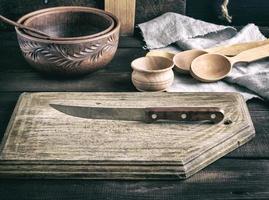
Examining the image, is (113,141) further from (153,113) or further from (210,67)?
(210,67)

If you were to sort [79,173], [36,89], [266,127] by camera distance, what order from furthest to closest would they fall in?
[36,89] → [266,127] → [79,173]

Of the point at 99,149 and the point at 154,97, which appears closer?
the point at 99,149

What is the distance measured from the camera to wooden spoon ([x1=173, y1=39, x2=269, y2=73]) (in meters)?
1.07

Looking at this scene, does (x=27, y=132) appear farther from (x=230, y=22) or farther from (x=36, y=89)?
(x=230, y=22)

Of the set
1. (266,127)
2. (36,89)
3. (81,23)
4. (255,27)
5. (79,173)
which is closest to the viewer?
(79,173)

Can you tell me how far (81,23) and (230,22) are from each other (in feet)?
1.30

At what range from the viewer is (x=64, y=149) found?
2.65ft

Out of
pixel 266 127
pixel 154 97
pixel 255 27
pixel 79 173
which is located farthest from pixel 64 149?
pixel 255 27

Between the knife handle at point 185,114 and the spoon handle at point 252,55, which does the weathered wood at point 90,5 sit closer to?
the spoon handle at point 252,55

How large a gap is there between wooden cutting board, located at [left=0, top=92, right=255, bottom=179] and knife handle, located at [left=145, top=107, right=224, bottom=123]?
1 cm

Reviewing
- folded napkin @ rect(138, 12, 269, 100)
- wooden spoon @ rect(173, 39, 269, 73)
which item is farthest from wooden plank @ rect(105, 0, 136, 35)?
wooden spoon @ rect(173, 39, 269, 73)

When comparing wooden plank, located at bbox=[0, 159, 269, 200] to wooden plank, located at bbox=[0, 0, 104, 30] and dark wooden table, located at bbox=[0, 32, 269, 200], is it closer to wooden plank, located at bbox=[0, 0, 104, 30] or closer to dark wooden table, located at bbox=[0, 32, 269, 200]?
dark wooden table, located at bbox=[0, 32, 269, 200]

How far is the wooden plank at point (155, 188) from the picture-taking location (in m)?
0.74

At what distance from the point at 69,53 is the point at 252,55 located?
0.38m
